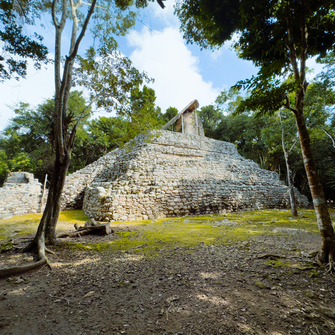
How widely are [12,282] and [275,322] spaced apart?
3.83m

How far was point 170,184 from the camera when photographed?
9898 millimetres

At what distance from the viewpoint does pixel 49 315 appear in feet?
6.37

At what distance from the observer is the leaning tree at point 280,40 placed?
131 inches

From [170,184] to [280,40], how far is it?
7.69 meters

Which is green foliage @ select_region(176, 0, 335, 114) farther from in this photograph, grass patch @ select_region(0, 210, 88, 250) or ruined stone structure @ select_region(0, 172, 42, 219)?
ruined stone structure @ select_region(0, 172, 42, 219)

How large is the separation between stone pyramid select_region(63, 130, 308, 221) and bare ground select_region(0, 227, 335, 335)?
15.7 ft

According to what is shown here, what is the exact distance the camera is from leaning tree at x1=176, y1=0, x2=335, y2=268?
10.9 ft

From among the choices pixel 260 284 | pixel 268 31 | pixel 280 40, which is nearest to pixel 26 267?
pixel 260 284

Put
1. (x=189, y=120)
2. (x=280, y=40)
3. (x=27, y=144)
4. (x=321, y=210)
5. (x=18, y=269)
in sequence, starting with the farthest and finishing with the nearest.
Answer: (x=189, y=120)
(x=27, y=144)
(x=280, y=40)
(x=321, y=210)
(x=18, y=269)

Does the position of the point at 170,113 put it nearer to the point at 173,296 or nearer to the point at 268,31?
the point at 268,31

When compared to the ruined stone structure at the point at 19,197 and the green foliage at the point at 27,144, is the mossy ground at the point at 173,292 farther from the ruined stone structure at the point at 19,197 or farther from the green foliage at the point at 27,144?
the green foliage at the point at 27,144

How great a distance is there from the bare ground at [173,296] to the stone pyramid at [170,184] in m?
4.80

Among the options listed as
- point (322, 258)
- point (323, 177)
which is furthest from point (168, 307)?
point (323, 177)

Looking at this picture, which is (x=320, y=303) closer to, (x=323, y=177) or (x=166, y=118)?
(x=323, y=177)
